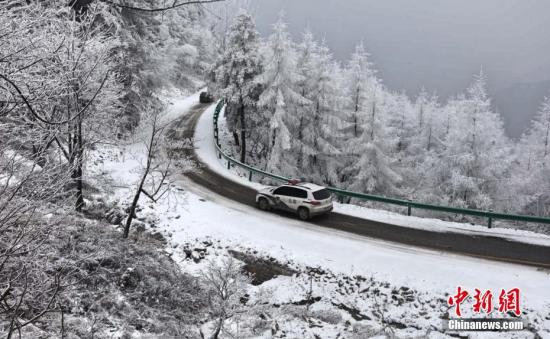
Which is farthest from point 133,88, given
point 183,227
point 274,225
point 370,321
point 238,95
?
point 370,321

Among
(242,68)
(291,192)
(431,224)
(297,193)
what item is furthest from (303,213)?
(242,68)

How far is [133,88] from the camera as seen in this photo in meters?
28.7

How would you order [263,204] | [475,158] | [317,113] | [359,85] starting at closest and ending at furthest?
[263,204] < [475,158] < [317,113] < [359,85]

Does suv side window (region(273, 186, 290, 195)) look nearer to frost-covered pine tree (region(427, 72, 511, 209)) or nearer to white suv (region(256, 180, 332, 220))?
white suv (region(256, 180, 332, 220))

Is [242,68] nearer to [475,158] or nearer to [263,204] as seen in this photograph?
[263,204]

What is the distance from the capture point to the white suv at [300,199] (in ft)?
59.4

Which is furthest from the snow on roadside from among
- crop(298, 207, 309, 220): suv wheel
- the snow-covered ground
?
crop(298, 207, 309, 220): suv wheel

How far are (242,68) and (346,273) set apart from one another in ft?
72.0

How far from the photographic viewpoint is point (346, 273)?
1439cm

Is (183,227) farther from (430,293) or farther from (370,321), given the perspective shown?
(430,293)

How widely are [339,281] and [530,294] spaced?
610 cm

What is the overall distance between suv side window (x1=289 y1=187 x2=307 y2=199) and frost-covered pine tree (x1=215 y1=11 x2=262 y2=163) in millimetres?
14576

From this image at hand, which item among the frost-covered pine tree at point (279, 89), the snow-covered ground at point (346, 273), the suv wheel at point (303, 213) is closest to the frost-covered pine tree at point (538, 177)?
the snow-covered ground at point (346, 273)

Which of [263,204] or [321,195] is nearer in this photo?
[321,195]
